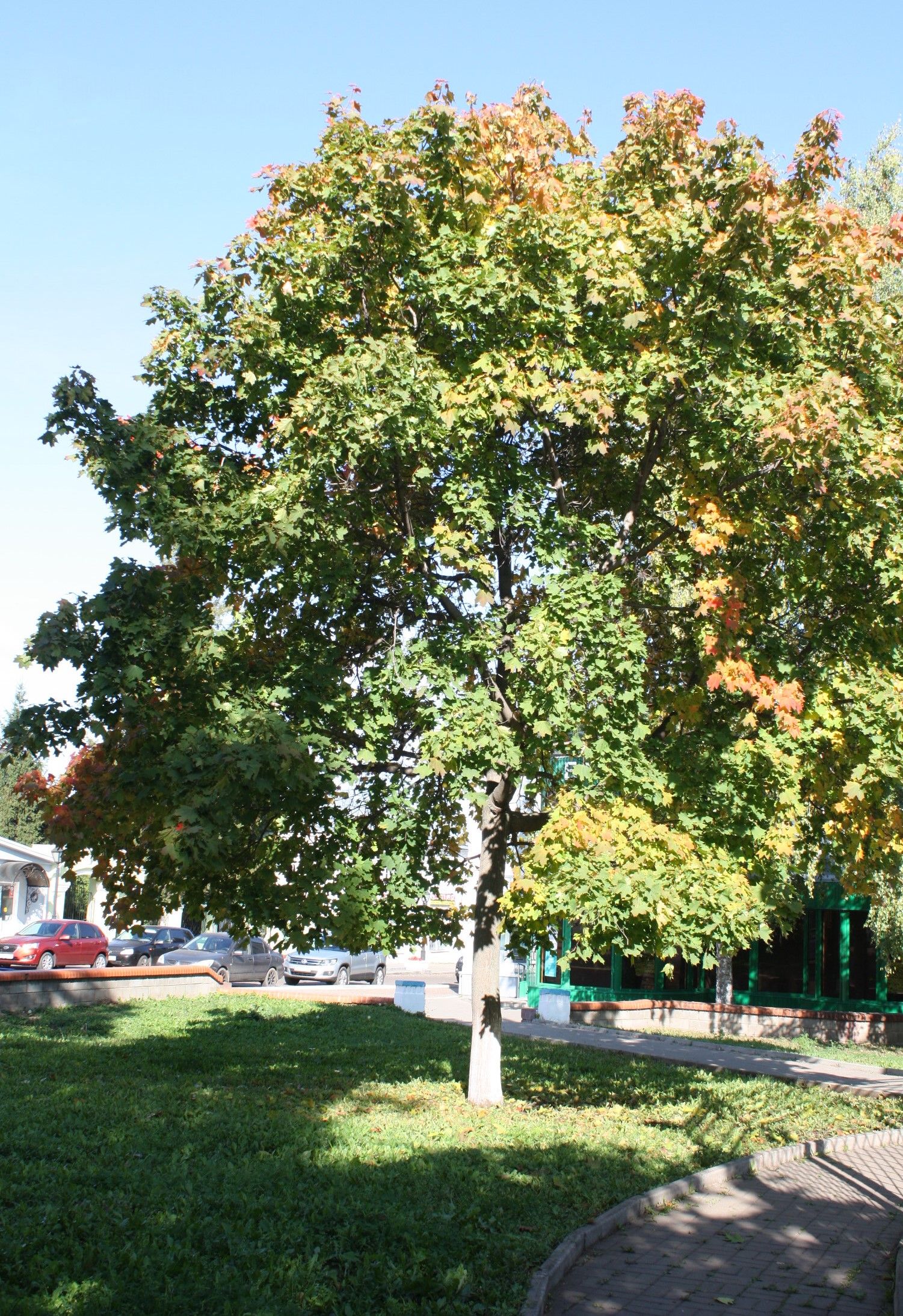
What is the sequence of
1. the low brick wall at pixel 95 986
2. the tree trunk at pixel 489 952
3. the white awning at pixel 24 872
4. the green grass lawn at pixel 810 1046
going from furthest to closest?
the white awning at pixel 24 872 → the green grass lawn at pixel 810 1046 → the low brick wall at pixel 95 986 → the tree trunk at pixel 489 952

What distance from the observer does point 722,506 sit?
10.6m

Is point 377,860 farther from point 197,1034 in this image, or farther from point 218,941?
point 218,941

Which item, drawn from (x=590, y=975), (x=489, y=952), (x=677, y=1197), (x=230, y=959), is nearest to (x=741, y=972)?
(x=590, y=975)

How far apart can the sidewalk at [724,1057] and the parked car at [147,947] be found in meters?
12.9

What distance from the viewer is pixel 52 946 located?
96.4ft

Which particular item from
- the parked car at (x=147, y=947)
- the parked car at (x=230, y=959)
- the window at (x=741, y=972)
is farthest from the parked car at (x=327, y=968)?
Result: the window at (x=741, y=972)

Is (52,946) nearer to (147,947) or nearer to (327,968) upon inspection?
(147,947)

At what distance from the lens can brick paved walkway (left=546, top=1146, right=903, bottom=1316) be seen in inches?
243

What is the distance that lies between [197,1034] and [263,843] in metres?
7.52

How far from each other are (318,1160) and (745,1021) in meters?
17.3

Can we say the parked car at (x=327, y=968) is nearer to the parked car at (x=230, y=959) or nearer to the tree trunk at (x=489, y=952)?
the parked car at (x=230, y=959)

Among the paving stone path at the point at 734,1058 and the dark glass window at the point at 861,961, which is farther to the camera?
the dark glass window at the point at 861,961

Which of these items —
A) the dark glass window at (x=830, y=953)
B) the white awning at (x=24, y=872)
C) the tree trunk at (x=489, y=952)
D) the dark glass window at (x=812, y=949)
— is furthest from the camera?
the white awning at (x=24, y=872)

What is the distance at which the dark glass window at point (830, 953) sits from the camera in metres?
26.6
